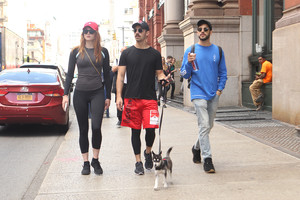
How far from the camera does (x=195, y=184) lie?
18.7ft

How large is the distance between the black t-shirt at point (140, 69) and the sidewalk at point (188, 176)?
1.11 metres

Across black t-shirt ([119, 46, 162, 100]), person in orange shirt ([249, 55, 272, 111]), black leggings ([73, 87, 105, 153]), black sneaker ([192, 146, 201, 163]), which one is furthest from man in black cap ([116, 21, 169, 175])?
person in orange shirt ([249, 55, 272, 111])

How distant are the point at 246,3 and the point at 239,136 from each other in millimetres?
7612

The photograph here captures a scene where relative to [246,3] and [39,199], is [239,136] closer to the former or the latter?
[39,199]

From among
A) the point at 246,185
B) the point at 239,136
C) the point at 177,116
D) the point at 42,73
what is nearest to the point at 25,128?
the point at 42,73

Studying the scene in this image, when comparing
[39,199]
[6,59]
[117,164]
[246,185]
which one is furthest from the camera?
[6,59]

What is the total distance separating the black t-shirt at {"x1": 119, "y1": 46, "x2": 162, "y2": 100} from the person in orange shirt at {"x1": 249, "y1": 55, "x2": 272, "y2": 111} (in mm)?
7674

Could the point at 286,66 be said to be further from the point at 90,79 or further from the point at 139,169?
the point at 90,79

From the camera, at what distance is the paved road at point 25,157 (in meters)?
5.96

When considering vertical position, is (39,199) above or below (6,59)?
below

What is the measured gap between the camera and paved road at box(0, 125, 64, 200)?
596 cm

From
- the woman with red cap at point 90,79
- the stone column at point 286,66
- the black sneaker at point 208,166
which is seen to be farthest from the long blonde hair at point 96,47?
the stone column at point 286,66

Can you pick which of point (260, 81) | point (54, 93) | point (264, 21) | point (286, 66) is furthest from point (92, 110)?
point (264, 21)

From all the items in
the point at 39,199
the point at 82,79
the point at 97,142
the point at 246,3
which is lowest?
the point at 39,199
